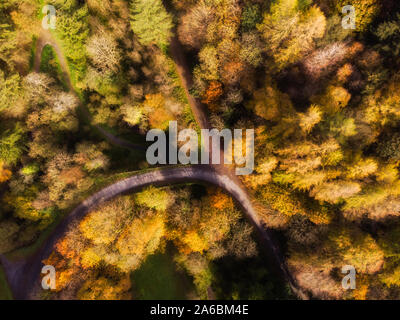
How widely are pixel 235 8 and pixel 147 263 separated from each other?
40.7 m

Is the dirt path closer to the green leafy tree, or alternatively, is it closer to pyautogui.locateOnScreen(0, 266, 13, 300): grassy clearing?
pyautogui.locateOnScreen(0, 266, 13, 300): grassy clearing

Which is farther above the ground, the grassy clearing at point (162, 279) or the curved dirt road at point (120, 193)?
the curved dirt road at point (120, 193)

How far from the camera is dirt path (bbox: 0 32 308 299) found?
37.1 meters

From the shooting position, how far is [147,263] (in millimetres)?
37969

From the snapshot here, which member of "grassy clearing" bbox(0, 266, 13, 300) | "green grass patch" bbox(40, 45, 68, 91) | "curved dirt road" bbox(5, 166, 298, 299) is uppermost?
"green grass patch" bbox(40, 45, 68, 91)

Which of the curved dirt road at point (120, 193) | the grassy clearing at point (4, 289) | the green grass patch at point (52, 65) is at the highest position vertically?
the green grass patch at point (52, 65)

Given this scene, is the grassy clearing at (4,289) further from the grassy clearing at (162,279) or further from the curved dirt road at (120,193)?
the grassy clearing at (162,279)

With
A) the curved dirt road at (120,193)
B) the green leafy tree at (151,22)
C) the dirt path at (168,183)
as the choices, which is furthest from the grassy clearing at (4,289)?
the green leafy tree at (151,22)

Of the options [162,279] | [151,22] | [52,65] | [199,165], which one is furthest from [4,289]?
[151,22]

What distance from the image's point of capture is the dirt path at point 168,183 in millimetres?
37094

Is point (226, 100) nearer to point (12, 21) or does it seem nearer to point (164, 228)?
point (164, 228)

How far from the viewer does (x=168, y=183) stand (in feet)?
127

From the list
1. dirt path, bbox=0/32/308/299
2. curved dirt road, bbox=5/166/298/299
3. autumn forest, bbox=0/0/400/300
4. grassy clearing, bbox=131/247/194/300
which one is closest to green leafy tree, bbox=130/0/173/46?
autumn forest, bbox=0/0/400/300

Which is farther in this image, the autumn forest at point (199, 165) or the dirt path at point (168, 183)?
the dirt path at point (168, 183)
